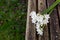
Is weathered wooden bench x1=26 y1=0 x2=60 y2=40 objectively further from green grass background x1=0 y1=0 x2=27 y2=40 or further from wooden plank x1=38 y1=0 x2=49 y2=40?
green grass background x1=0 y1=0 x2=27 y2=40

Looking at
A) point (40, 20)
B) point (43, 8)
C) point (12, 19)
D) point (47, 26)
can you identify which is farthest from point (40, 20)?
point (12, 19)

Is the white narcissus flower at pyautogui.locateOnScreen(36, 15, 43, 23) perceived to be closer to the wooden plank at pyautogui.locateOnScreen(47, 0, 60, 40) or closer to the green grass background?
the wooden plank at pyautogui.locateOnScreen(47, 0, 60, 40)

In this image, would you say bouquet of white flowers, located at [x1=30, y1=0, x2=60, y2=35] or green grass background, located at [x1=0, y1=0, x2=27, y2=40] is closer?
bouquet of white flowers, located at [x1=30, y1=0, x2=60, y2=35]

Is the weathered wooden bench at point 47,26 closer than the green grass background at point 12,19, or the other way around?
the weathered wooden bench at point 47,26

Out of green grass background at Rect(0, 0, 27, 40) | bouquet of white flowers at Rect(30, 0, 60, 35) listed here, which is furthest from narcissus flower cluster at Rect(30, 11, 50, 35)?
green grass background at Rect(0, 0, 27, 40)

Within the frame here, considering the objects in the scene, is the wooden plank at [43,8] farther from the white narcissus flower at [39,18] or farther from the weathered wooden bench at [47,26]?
the white narcissus flower at [39,18]

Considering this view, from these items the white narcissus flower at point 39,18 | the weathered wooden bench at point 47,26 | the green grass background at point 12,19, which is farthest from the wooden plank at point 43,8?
the green grass background at point 12,19

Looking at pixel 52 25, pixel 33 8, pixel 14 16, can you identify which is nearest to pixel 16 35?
pixel 14 16

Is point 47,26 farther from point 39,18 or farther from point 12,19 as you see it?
point 12,19

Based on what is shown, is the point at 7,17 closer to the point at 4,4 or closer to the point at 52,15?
the point at 4,4
